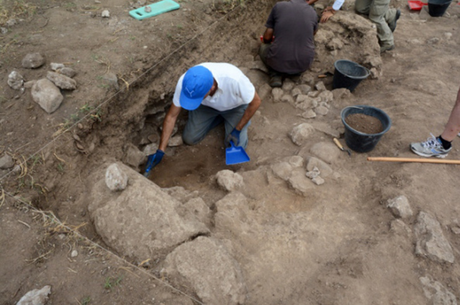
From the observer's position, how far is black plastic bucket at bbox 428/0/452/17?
19.0ft

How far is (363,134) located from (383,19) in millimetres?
2771

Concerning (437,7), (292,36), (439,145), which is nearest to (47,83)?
(292,36)

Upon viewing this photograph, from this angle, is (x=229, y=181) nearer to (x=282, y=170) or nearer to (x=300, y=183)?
(x=282, y=170)

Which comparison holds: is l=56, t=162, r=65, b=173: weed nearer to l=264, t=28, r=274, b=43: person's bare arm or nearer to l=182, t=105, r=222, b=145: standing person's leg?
l=182, t=105, r=222, b=145: standing person's leg

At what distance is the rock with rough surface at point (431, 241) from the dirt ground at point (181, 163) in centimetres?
5

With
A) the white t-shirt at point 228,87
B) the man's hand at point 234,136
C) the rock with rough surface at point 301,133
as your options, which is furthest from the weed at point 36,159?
the rock with rough surface at point 301,133

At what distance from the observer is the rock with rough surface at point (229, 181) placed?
9.05ft

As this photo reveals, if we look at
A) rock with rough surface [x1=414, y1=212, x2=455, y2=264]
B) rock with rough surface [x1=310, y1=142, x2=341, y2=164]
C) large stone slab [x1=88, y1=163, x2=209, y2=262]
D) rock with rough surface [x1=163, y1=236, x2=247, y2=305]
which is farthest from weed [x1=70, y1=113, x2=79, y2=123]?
rock with rough surface [x1=414, y1=212, x2=455, y2=264]

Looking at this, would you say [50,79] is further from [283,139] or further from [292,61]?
[292,61]

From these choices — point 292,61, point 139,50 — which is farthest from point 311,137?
point 139,50

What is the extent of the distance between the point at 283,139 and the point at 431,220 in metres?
1.62

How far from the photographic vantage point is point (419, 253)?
2.19m

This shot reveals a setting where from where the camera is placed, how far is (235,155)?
334cm

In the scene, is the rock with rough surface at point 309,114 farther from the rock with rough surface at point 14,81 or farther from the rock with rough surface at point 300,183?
the rock with rough surface at point 14,81
